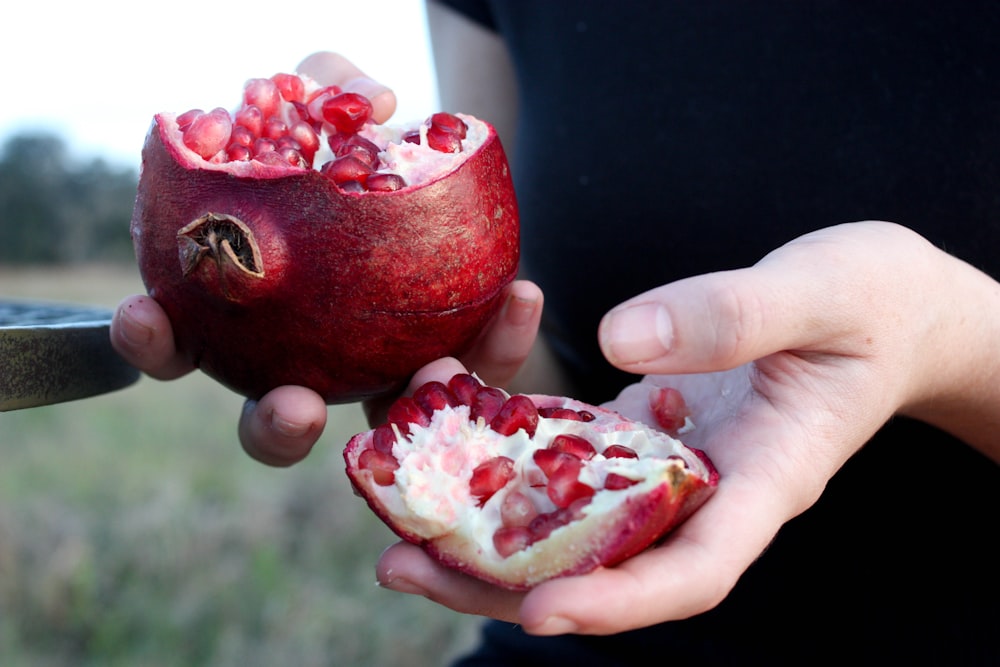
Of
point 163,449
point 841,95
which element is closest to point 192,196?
point 841,95

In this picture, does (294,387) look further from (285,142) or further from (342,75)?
(342,75)

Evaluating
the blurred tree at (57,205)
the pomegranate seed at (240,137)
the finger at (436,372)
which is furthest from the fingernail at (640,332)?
the blurred tree at (57,205)

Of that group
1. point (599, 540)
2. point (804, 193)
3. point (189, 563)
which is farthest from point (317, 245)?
point (189, 563)

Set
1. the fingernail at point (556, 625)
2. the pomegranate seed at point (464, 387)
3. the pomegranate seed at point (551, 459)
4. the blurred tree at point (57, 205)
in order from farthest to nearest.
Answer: the blurred tree at point (57, 205) → the pomegranate seed at point (464, 387) → the pomegranate seed at point (551, 459) → the fingernail at point (556, 625)

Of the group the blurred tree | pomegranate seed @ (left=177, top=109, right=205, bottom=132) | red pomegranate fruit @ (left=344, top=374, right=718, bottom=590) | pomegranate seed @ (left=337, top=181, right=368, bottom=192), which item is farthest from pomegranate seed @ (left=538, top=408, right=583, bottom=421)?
the blurred tree

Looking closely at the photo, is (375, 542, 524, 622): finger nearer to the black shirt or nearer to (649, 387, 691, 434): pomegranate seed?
(649, 387, 691, 434): pomegranate seed

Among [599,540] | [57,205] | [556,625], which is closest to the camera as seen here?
[556,625]

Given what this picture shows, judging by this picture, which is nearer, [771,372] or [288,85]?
[771,372]

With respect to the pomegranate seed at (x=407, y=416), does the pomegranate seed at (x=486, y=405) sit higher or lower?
higher

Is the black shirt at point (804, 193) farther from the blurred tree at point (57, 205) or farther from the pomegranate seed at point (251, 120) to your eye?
the blurred tree at point (57, 205)
